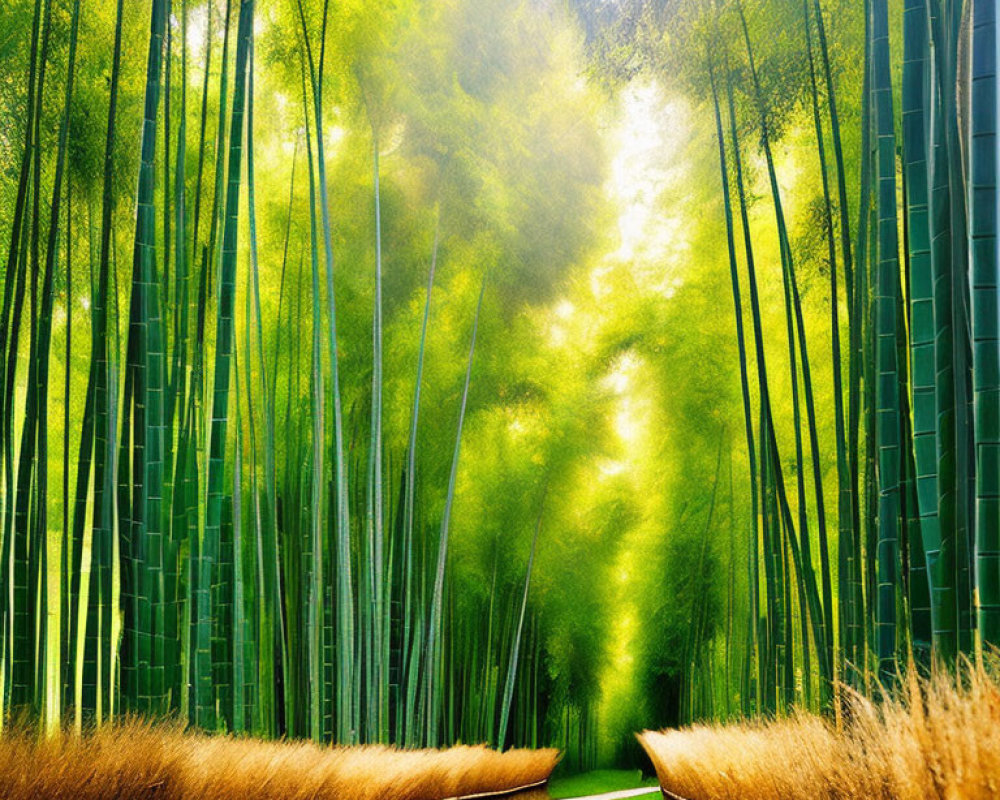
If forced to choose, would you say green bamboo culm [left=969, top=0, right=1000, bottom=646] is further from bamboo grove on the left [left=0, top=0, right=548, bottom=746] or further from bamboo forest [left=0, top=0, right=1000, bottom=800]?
bamboo grove on the left [left=0, top=0, right=548, bottom=746]

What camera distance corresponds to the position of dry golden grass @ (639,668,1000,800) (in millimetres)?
1527

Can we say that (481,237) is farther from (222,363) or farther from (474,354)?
(222,363)

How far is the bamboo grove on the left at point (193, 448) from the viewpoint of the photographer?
3523 millimetres

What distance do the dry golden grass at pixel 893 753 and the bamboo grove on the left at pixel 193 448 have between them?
6.58 feet

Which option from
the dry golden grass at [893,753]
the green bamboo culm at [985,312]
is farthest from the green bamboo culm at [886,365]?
the green bamboo culm at [985,312]

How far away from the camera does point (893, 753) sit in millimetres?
1887

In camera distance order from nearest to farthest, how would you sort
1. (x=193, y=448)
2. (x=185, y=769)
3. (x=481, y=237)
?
1. (x=185, y=769)
2. (x=193, y=448)
3. (x=481, y=237)

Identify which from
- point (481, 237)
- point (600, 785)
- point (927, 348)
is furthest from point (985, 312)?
point (600, 785)

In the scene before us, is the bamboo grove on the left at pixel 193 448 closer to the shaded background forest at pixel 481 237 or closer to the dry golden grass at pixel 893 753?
the shaded background forest at pixel 481 237

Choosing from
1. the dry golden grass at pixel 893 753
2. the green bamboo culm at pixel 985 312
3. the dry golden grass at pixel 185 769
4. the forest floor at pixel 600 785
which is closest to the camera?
the dry golden grass at pixel 893 753

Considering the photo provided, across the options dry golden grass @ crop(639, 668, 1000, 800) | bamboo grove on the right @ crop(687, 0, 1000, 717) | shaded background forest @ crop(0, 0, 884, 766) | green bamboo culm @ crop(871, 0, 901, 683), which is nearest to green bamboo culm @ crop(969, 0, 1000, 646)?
bamboo grove on the right @ crop(687, 0, 1000, 717)

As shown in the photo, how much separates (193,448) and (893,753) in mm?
3091

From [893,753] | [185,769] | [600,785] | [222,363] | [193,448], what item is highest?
[222,363]

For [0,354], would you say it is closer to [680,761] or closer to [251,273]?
[251,273]
